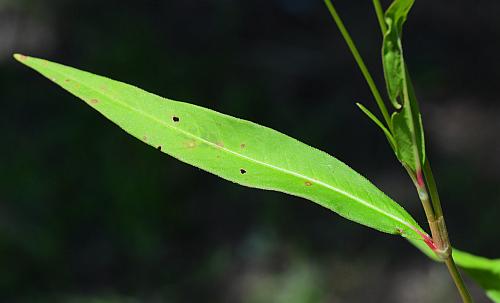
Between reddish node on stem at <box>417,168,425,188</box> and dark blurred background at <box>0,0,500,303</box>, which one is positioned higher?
reddish node on stem at <box>417,168,425,188</box>

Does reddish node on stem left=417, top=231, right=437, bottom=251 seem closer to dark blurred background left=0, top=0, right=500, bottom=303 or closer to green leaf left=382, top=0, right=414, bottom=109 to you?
green leaf left=382, top=0, right=414, bottom=109

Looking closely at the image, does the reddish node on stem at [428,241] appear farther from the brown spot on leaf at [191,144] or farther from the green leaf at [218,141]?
the brown spot on leaf at [191,144]

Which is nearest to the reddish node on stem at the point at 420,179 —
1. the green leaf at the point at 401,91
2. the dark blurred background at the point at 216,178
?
the green leaf at the point at 401,91

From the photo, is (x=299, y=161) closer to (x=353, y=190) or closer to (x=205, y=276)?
(x=353, y=190)

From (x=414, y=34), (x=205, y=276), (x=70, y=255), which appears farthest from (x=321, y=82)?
(x=70, y=255)

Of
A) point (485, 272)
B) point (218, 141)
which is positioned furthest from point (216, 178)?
point (218, 141)

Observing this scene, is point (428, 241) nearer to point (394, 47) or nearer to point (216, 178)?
point (394, 47)

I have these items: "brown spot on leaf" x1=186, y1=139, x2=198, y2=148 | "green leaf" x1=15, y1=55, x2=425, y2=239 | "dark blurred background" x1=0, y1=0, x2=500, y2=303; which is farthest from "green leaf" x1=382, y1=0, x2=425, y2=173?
"dark blurred background" x1=0, y1=0, x2=500, y2=303
